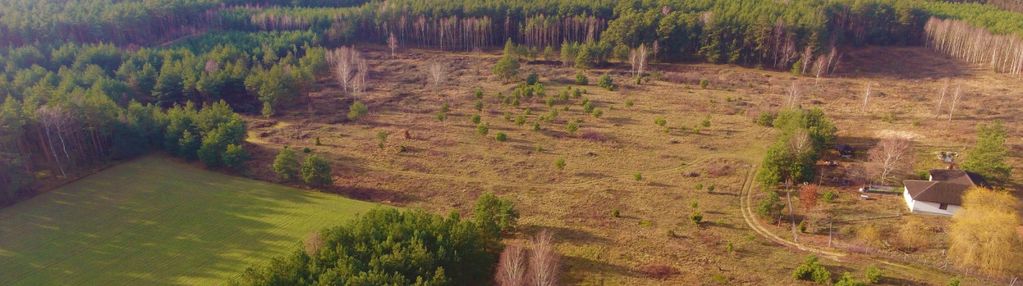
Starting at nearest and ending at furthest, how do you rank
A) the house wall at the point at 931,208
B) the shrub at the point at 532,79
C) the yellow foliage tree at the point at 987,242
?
the yellow foliage tree at the point at 987,242
the house wall at the point at 931,208
the shrub at the point at 532,79

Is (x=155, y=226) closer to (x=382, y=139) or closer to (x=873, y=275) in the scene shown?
(x=382, y=139)

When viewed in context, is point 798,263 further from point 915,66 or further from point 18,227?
point 915,66

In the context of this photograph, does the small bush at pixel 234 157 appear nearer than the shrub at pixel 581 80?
Yes

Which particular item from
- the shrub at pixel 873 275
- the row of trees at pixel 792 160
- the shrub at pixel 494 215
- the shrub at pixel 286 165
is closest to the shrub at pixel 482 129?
the shrub at pixel 286 165

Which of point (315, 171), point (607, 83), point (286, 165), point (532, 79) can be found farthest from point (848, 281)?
point (532, 79)

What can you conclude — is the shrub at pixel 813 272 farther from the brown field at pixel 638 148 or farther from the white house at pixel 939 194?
the white house at pixel 939 194

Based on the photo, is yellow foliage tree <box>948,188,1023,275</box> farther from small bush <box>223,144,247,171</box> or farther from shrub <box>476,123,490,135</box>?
small bush <box>223,144,247,171</box>
